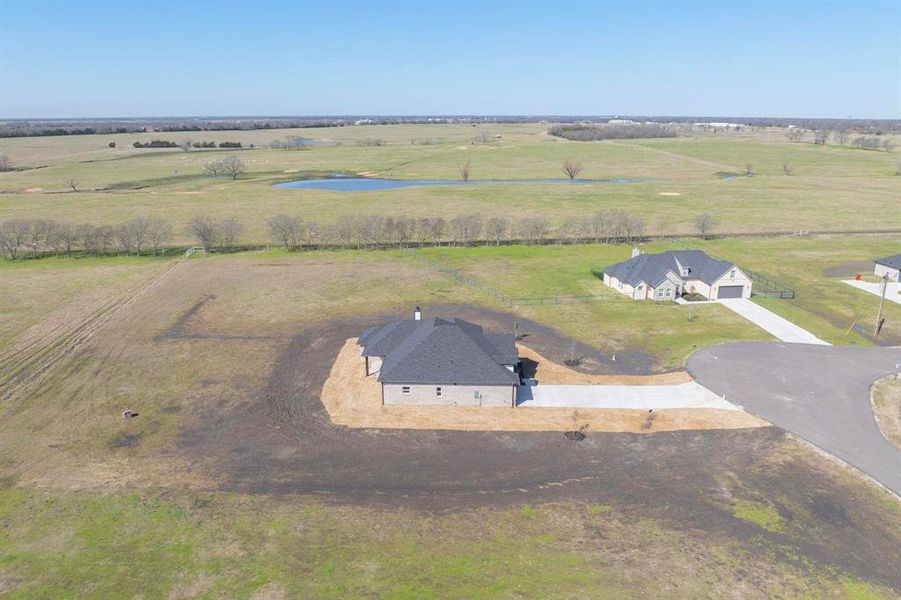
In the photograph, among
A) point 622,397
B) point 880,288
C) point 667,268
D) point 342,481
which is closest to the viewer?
point 342,481

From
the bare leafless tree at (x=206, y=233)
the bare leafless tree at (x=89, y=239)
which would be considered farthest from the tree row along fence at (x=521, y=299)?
the bare leafless tree at (x=89, y=239)

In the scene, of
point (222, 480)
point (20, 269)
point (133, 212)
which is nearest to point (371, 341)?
point (222, 480)

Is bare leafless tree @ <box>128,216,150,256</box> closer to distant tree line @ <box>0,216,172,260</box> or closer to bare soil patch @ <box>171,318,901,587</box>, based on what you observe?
distant tree line @ <box>0,216,172,260</box>

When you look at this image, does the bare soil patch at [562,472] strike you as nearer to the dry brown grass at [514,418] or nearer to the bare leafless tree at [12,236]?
the dry brown grass at [514,418]

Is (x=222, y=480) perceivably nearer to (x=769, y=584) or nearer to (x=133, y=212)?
(x=769, y=584)

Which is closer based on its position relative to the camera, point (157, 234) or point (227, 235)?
point (157, 234)

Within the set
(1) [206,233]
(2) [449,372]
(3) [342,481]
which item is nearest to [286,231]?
(1) [206,233]

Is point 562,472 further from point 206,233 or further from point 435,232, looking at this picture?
point 206,233
